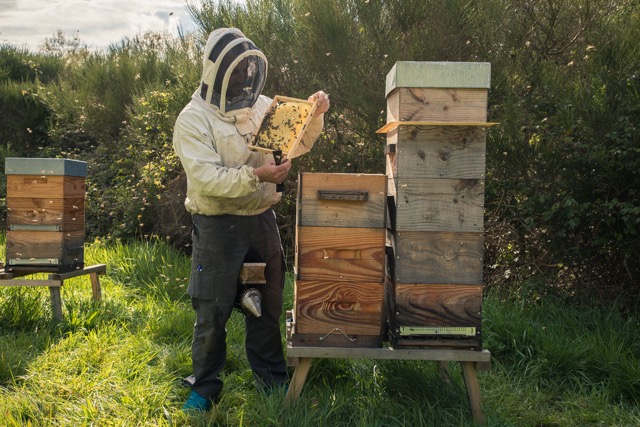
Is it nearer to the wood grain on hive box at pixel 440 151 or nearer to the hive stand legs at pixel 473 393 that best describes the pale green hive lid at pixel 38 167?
the wood grain on hive box at pixel 440 151

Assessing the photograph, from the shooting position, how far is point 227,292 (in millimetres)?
3518

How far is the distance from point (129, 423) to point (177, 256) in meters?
3.85

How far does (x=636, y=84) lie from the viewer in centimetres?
482

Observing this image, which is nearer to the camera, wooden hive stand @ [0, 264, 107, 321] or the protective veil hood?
the protective veil hood

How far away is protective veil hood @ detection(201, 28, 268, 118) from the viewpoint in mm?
3443

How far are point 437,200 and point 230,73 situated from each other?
1.23m

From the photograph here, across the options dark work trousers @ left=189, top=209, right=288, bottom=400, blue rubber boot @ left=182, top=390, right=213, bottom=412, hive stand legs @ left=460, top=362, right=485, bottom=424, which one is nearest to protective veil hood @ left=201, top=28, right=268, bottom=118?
dark work trousers @ left=189, top=209, right=288, bottom=400

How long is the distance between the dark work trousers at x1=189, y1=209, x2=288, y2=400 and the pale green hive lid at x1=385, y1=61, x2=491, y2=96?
113cm

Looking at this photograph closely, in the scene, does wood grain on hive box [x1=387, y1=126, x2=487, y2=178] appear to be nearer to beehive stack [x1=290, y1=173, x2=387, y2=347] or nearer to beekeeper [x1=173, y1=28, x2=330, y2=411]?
beehive stack [x1=290, y1=173, x2=387, y2=347]

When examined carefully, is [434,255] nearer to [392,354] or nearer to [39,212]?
[392,354]

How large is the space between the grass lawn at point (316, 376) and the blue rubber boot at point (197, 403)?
6 centimetres

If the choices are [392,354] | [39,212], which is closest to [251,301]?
[392,354]

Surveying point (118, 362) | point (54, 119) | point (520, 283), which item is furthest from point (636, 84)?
point (54, 119)

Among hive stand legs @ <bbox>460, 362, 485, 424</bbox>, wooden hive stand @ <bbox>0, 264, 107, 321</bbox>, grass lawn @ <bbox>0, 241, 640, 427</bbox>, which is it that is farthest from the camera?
wooden hive stand @ <bbox>0, 264, 107, 321</bbox>
